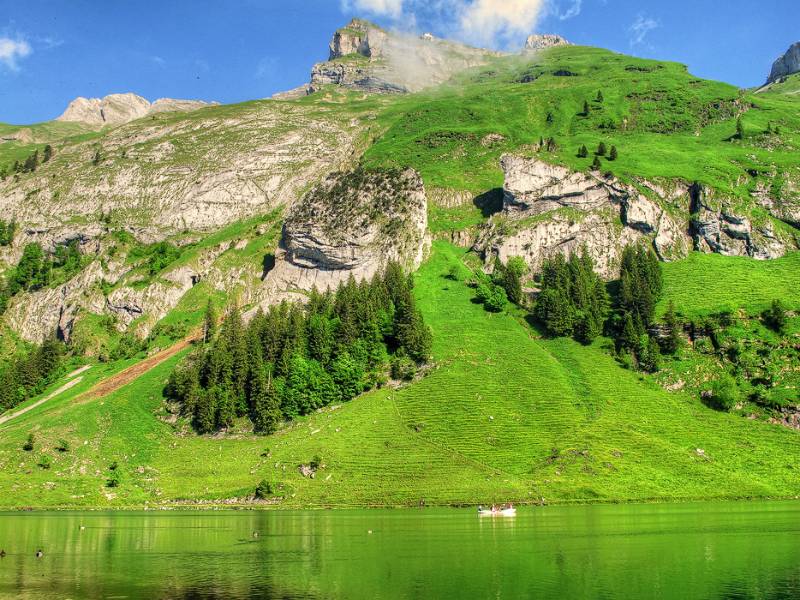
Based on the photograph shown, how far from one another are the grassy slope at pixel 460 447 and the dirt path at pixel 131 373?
7.63 m

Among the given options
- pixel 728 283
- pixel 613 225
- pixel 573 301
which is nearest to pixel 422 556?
pixel 573 301

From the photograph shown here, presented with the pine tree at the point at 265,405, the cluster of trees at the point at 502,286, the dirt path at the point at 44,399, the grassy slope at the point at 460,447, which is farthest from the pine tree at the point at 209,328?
the cluster of trees at the point at 502,286

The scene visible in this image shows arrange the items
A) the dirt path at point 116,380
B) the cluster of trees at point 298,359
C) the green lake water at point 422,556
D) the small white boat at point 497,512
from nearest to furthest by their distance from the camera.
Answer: the green lake water at point 422,556, the small white boat at point 497,512, the cluster of trees at point 298,359, the dirt path at point 116,380

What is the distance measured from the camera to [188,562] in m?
55.6

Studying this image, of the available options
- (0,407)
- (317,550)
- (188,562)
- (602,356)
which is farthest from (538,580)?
(0,407)

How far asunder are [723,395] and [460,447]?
164 ft

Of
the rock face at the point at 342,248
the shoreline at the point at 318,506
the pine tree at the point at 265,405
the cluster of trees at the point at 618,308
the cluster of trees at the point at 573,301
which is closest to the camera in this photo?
the shoreline at the point at 318,506

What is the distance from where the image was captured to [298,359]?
13850cm

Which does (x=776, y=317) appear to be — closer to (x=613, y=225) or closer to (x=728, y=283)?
(x=728, y=283)

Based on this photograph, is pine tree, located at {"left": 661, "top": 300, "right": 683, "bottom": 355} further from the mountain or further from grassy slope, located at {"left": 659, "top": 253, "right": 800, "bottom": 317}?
grassy slope, located at {"left": 659, "top": 253, "right": 800, "bottom": 317}

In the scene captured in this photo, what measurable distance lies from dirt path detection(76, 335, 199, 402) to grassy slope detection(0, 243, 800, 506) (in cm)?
763

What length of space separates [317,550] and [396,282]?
107072 mm

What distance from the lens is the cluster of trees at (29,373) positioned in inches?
6391

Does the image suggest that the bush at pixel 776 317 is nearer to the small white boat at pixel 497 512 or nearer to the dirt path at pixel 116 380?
the small white boat at pixel 497 512
